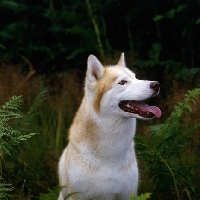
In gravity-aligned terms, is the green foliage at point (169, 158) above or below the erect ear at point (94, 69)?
below

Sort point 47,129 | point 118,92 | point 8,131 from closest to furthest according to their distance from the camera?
point 8,131 → point 118,92 → point 47,129

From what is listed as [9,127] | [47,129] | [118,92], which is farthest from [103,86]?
[47,129]

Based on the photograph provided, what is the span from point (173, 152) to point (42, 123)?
2.62 meters

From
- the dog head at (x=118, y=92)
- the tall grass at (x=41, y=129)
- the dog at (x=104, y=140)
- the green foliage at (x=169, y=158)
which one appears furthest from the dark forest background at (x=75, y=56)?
the dog head at (x=118, y=92)

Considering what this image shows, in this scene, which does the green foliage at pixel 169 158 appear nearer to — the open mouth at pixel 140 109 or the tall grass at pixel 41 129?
the open mouth at pixel 140 109

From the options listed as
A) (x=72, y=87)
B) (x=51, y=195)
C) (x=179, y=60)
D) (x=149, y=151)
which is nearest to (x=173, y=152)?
(x=149, y=151)

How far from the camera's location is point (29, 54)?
33.3ft

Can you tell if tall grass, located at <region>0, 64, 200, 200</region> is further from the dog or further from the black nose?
the black nose

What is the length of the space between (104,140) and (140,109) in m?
0.46

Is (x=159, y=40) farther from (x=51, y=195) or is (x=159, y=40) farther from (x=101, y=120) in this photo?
(x=51, y=195)

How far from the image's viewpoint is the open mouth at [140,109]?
4973 mm

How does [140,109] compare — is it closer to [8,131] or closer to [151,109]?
[151,109]

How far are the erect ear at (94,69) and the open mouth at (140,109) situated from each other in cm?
Result: 36

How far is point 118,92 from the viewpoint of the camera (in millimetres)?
5109
